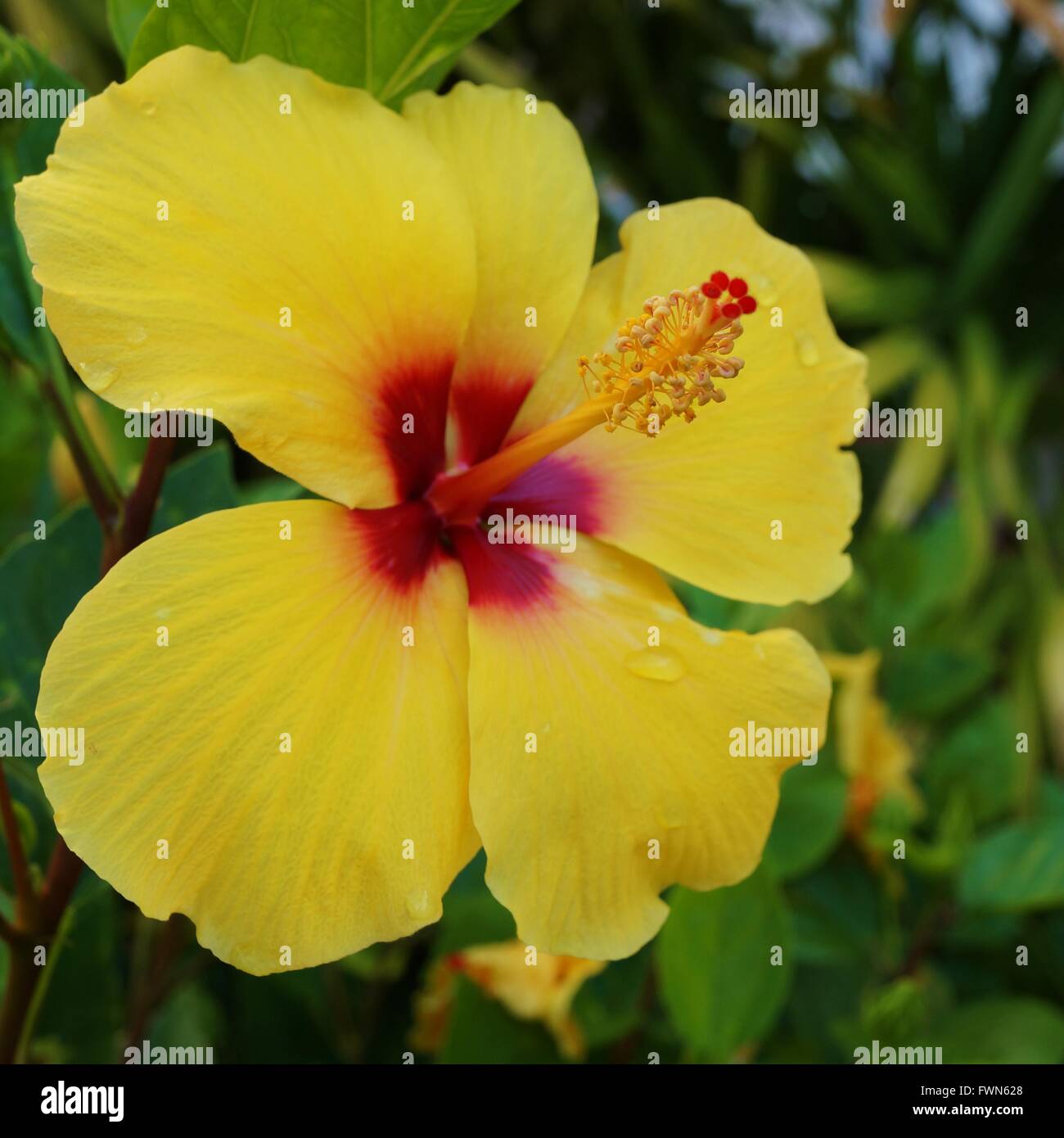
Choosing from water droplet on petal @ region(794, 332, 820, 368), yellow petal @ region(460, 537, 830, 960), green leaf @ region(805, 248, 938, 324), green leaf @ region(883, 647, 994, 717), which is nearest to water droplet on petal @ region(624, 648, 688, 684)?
yellow petal @ region(460, 537, 830, 960)

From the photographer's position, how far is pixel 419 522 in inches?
31.3

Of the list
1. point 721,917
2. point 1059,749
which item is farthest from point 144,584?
point 1059,749

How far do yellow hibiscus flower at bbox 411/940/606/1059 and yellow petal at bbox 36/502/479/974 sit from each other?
1.40 ft

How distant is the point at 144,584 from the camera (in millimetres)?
614

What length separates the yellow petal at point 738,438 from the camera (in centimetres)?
81

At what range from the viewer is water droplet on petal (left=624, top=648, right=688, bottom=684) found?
0.73m

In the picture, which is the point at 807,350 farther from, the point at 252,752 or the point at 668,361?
the point at 252,752

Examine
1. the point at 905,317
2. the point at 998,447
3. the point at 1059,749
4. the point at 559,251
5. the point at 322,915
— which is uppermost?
the point at 559,251

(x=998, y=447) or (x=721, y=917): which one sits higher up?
(x=721, y=917)

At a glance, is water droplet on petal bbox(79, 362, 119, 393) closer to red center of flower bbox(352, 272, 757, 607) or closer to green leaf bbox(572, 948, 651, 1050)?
red center of flower bbox(352, 272, 757, 607)

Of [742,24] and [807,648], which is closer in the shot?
[807,648]

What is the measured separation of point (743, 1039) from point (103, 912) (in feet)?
1.94

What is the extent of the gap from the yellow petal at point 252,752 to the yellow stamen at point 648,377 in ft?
0.52
